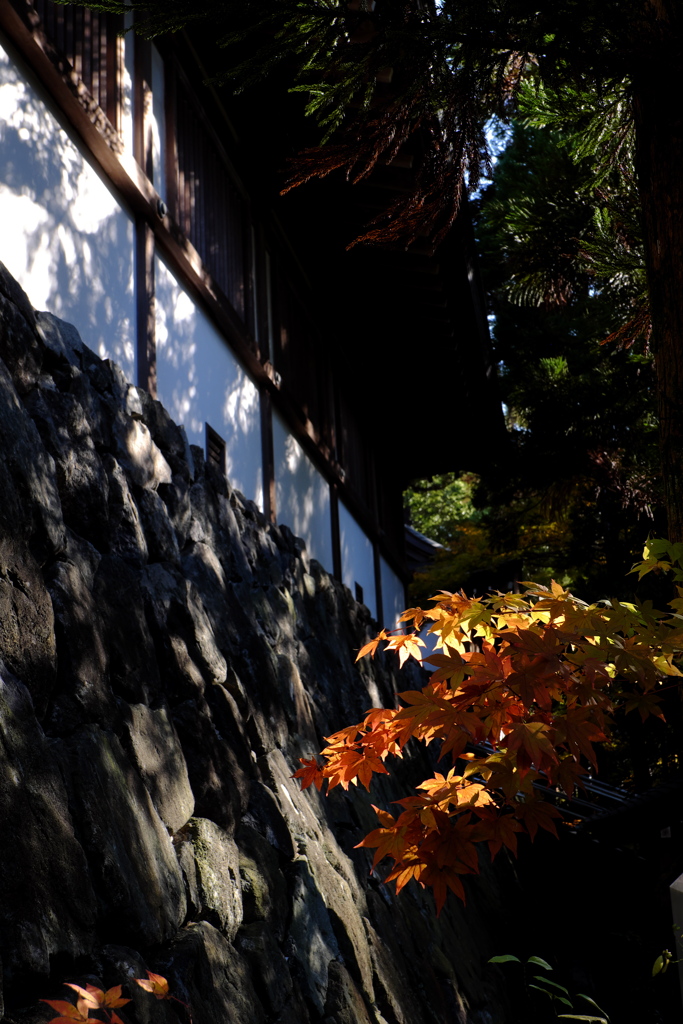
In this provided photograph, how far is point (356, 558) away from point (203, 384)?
5421 millimetres

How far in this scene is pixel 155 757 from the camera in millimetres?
3707

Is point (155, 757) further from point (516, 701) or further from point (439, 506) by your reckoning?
point (439, 506)

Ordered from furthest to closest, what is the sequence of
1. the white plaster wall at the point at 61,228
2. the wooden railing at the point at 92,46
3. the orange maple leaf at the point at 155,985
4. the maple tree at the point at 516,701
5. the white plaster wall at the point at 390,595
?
the white plaster wall at the point at 390,595, the wooden railing at the point at 92,46, the white plaster wall at the point at 61,228, the orange maple leaf at the point at 155,985, the maple tree at the point at 516,701

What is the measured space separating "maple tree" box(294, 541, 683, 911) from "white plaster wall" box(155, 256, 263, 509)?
3.42m

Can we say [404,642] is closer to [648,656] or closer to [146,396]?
A: [648,656]

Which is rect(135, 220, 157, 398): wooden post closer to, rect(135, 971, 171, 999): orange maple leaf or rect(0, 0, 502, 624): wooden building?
rect(0, 0, 502, 624): wooden building

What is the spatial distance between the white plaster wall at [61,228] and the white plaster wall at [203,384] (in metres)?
0.49

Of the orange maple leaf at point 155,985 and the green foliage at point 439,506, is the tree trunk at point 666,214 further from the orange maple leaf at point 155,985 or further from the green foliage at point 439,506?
the green foliage at point 439,506

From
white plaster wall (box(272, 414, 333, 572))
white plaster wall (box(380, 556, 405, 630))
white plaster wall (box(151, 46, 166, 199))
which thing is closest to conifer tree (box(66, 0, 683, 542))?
white plaster wall (box(151, 46, 166, 199))

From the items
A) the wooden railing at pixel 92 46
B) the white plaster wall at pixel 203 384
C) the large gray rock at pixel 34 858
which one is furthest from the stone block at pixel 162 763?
the wooden railing at pixel 92 46

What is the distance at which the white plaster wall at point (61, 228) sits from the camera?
424 cm

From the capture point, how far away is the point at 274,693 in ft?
18.9

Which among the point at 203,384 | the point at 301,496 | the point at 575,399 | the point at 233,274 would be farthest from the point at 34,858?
the point at 575,399

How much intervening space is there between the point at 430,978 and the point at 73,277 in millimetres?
4929
